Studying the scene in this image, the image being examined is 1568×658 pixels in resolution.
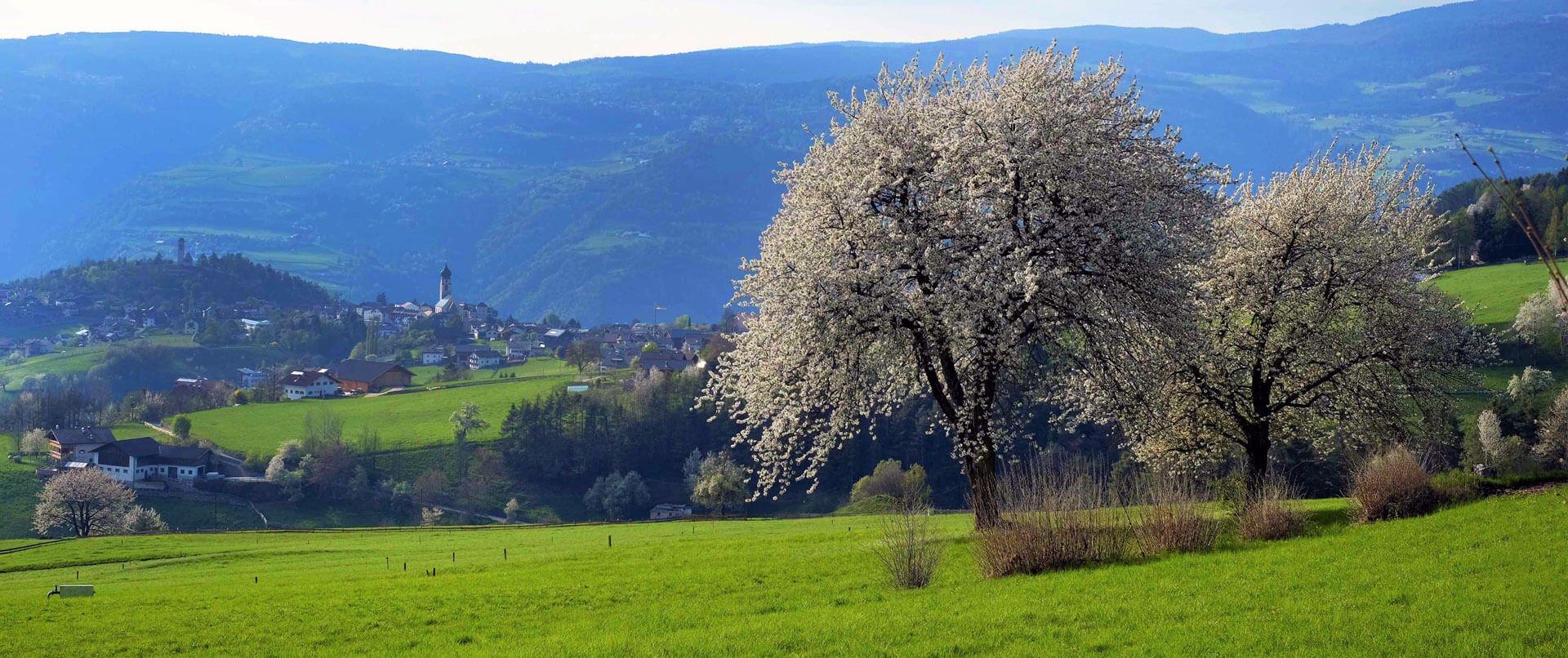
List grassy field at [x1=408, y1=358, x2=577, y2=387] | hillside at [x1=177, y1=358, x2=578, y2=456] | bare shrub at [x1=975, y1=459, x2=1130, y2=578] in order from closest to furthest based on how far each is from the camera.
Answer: bare shrub at [x1=975, y1=459, x2=1130, y2=578]
hillside at [x1=177, y1=358, x2=578, y2=456]
grassy field at [x1=408, y1=358, x2=577, y2=387]

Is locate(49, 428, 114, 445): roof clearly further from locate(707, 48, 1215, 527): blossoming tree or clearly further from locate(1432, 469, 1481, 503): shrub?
locate(1432, 469, 1481, 503): shrub

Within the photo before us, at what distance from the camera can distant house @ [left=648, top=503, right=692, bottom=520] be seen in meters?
115

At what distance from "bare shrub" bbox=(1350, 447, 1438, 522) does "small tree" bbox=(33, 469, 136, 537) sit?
88.9m

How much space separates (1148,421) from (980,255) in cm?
593

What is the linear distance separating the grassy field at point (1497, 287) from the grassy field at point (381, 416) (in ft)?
318

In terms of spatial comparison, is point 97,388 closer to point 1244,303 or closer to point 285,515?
point 285,515

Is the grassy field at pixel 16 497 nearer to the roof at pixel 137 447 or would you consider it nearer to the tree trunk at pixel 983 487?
the roof at pixel 137 447

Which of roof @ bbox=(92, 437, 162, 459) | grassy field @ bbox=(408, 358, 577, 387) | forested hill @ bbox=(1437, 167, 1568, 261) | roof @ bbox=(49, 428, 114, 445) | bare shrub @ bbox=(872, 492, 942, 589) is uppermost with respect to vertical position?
forested hill @ bbox=(1437, 167, 1568, 261)

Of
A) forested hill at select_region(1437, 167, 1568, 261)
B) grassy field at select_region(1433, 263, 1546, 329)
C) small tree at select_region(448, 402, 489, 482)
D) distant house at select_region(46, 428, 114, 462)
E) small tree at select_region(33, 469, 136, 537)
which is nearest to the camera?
small tree at select_region(33, 469, 136, 537)

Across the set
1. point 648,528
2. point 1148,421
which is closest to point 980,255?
point 1148,421

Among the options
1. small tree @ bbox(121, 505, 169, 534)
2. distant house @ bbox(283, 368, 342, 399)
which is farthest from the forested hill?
distant house @ bbox(283, 368, 342, 399)

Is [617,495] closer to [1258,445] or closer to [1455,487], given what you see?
[1258,445]

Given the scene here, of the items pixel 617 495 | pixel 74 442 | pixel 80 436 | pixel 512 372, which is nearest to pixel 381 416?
pixel 80 436

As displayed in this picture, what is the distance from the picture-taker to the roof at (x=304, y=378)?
175688 mm
